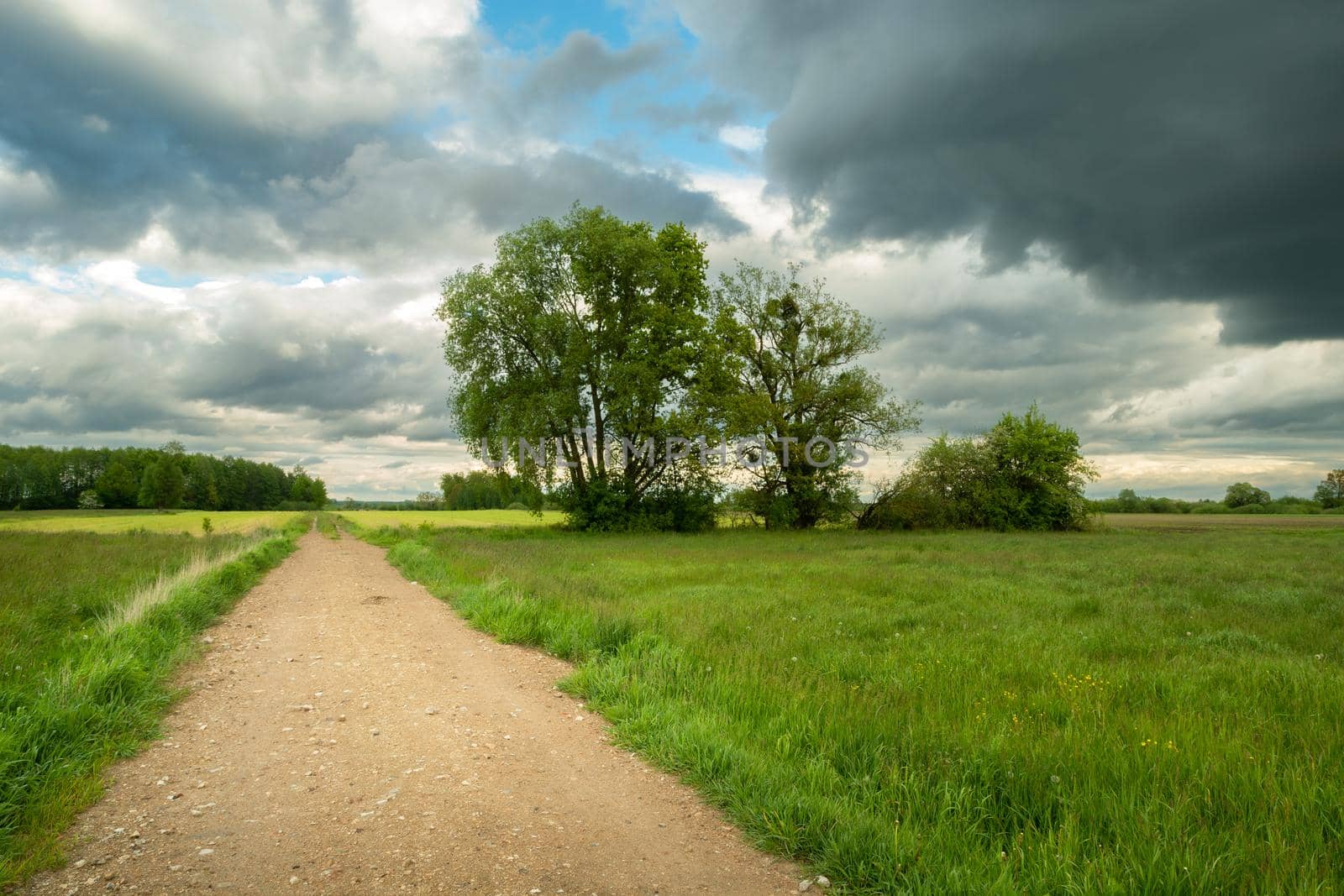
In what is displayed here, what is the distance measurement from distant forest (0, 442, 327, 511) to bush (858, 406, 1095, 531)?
11083 centimetres

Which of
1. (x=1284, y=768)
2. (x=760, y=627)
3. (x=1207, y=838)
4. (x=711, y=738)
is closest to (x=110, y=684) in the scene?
(x=711, y=738)

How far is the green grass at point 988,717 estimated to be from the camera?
3711 millimetres

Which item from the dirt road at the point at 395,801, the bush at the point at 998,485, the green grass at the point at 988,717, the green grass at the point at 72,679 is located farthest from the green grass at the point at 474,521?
the dirt road at the point at 395,801

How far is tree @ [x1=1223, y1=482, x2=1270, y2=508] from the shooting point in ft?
277

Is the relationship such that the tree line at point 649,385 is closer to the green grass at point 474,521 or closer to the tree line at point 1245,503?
the green grass at point 474,521

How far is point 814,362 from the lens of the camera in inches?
1548

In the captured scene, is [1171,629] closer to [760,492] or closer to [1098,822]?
[1098,822]

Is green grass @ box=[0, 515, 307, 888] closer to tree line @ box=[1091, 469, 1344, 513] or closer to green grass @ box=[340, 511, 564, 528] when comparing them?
green grass @ box=[340, 511, 564, 528]

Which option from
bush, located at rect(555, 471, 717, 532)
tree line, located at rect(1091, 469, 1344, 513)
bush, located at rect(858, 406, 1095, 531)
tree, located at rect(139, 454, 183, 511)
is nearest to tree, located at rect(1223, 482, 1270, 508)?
tree line, located at rect(1091, 469, 1344, 513)

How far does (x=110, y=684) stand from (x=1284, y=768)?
1012cm

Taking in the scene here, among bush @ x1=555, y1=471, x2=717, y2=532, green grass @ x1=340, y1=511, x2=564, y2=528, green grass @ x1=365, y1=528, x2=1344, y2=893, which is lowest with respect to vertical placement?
green grass @ x1=340, y1=511, x2=564, y2=528

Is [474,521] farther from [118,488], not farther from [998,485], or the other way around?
Result: [118,488]

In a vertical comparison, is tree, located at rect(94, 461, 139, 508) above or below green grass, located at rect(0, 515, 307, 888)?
above

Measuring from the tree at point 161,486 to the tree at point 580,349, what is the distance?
308ft
